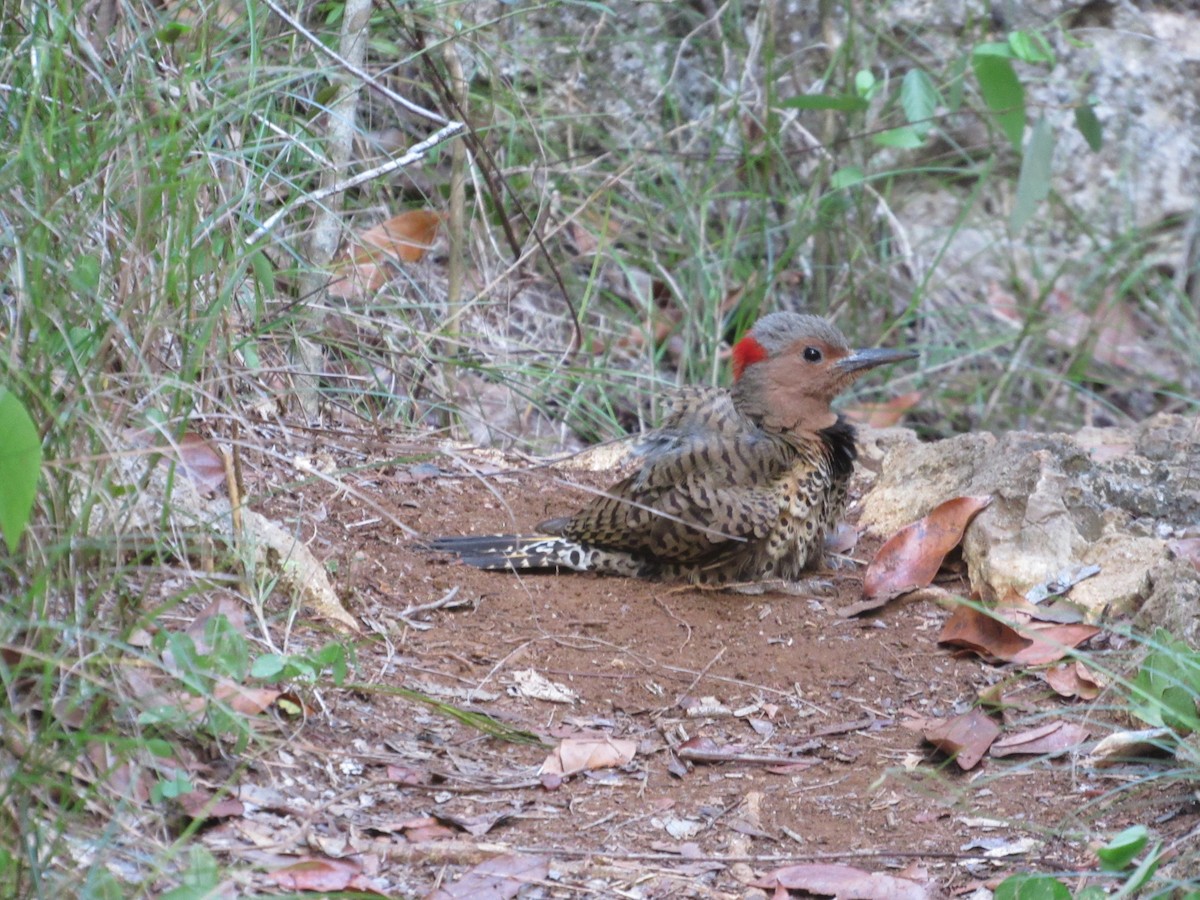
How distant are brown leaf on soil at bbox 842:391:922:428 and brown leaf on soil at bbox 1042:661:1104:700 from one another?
131 inches

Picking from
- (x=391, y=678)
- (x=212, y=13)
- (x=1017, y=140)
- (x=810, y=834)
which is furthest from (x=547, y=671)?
(x=1017, y=140)

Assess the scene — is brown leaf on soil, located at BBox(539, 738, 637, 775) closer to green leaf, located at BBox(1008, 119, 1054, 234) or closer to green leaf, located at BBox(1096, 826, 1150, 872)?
green leaf, located at BBox(1096, 826, 1150, 872)

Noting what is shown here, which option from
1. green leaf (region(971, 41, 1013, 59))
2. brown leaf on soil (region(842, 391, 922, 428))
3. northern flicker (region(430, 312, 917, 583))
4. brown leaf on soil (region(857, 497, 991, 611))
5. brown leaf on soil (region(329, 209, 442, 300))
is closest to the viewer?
brown leaf on soil (region(857, 497, 991, 611))

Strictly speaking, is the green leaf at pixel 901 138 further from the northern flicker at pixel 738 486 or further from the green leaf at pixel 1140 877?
the green leaf at pixel 1140 877

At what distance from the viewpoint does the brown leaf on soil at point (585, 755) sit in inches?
117

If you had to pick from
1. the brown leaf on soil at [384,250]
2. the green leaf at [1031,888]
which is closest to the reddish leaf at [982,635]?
the green leaf at [1031,888]

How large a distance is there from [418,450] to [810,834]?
2063 millimetres

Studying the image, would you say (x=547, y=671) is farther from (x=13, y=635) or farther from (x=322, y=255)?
(x=322, y=255)

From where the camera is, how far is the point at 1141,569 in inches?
143

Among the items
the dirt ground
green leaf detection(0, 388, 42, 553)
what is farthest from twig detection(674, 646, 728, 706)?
green leaf detection(0, 388, 42, 553)

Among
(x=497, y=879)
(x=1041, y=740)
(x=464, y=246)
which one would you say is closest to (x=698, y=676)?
(x=1041, y=740)

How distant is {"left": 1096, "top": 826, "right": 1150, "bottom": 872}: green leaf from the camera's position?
7.49 ft

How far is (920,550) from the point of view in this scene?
411 cm

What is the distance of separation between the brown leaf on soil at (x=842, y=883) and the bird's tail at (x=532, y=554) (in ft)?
5.27
